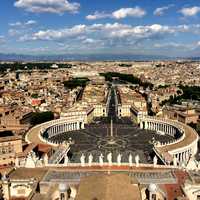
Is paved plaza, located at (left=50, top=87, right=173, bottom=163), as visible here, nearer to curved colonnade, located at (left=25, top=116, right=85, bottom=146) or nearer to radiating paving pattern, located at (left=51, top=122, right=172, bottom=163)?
radiating paving pattern, located at (left=51, top=122, right=172, bottom=163)

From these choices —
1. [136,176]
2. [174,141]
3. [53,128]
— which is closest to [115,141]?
[174,141]

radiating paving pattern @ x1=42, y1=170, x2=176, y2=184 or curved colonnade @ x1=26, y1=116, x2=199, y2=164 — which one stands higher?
radiating paving pattern @ x1=42, y1=170, x2=176, y2=184

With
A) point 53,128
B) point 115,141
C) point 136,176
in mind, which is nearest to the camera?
point 136,176

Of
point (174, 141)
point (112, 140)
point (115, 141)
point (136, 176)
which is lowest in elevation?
point (115, 141)

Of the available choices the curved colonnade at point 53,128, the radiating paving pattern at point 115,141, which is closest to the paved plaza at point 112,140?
the radiating paving pattern at point 115,141

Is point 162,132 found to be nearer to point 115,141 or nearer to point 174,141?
point 115,141

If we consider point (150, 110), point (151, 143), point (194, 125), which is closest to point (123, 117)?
point (150, 110)

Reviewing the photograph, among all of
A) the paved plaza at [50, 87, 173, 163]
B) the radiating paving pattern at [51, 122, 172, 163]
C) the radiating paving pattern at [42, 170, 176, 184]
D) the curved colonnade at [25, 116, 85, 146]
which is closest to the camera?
the radiating paving pattern at [42, 170, 176, 184]

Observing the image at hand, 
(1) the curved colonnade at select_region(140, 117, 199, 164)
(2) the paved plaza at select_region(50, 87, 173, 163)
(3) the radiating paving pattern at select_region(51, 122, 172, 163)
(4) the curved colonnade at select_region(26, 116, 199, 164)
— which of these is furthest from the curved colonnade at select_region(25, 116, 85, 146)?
(1) the curved colonnade at select_region(140, 117, 199, 164)
